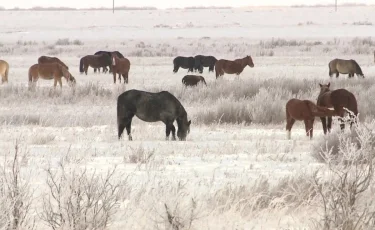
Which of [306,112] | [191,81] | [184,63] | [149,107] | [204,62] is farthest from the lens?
[204,62]

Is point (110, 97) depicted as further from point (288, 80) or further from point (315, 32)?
point (315, 32)

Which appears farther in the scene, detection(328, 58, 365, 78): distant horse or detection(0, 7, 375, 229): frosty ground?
detection(328, 58, 365, 78): distant horse

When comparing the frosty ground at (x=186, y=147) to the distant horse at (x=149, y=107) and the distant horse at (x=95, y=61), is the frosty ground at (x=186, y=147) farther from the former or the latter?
the distant horse at (x=95, y=61)

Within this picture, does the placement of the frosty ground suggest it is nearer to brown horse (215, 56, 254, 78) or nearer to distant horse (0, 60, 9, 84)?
brown horse (215, 56, 254, 78)

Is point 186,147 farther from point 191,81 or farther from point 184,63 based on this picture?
point 184,63

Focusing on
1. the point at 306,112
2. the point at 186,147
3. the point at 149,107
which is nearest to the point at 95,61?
the point at 149,107

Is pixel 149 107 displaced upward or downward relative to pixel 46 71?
upward

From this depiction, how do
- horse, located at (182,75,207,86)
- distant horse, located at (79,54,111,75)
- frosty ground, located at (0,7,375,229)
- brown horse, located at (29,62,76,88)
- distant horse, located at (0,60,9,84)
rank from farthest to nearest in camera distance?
distant horse, located at (79,54,111,75) < distant horse, located at (0,60,9,84) < brown horse, located at (29,62,76,88) < horse, located at (182,75,207,86) < frosty ground, located at (0,7,375,229)

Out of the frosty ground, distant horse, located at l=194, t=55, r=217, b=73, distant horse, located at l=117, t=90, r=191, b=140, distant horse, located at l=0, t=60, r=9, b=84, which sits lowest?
distant horse, located at l=194, t=55, r=217, b=73

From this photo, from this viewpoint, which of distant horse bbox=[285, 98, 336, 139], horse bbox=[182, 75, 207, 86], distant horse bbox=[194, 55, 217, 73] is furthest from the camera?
distant horse bbox=[194, 55, 217, 73]

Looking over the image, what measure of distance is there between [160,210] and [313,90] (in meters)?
14.7

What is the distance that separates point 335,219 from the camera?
5934 millimetres

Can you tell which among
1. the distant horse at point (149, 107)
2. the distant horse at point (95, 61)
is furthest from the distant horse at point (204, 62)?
the distant horse at point (149, 107)

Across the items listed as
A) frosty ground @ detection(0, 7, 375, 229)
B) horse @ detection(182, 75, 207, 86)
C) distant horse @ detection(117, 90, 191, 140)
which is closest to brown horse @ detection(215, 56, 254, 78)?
frosty ground @ detection(0, 7, 375, 229)
